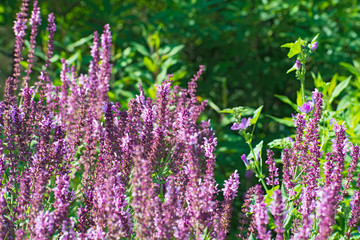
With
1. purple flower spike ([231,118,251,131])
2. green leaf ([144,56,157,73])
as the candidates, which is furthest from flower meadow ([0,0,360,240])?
green leaf ([144,56,157,73])

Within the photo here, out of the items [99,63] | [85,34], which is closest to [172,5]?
[85,34]

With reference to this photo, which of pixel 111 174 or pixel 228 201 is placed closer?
pixel 111 174

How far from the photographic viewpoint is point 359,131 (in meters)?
3.28

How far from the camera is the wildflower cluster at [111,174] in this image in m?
1.73

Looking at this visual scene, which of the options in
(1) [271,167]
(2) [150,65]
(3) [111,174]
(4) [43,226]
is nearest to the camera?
(4) [43,226]

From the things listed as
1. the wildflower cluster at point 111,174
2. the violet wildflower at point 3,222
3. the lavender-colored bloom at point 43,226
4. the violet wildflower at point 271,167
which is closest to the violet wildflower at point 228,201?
the wildflower cluster at point 111,174

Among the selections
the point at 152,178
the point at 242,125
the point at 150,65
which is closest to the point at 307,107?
the point at 242,125

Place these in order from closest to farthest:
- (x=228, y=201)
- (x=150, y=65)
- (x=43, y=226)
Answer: (x=43, y=226) < (x=228, y=201) < (x=150, y=65)

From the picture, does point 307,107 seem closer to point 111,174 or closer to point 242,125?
point 242,125

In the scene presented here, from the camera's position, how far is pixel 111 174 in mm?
1771

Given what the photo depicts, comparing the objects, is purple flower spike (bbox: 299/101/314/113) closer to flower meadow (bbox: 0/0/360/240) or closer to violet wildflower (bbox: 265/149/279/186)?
flower meadow (bbox: 0/0/360/240)

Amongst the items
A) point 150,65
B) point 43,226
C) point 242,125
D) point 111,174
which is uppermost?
point 150,65

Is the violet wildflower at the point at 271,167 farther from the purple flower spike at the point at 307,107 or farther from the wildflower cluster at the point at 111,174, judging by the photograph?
the purple flower spike at the point at 307,107

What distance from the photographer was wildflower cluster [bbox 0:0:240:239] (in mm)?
1729
